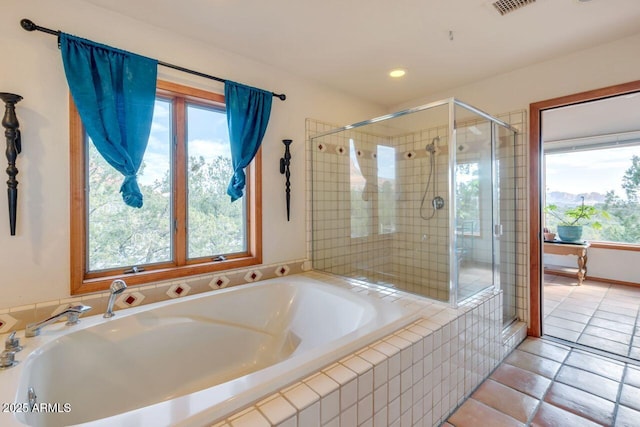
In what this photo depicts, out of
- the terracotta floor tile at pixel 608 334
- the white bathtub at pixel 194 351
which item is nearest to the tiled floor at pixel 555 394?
the terracotta floor tile at pixel 608 334

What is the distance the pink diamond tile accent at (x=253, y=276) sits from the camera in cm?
231

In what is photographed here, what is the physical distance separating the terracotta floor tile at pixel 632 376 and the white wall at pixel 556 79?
202 cm

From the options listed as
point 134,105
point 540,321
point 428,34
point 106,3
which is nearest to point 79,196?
point 134,105

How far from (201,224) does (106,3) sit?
1434mm

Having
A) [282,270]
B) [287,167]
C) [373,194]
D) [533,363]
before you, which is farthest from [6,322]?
[533,363]

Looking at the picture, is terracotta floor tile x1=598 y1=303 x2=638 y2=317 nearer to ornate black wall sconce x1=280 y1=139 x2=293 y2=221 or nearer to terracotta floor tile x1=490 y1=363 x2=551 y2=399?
terracotta floor tile x1=490 y1=363 x2=551 y2=399

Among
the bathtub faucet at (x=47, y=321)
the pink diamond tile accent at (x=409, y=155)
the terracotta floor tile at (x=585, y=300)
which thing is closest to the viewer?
the bathtub faucet at (x=47, y=321)

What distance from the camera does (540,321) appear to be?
2.48m

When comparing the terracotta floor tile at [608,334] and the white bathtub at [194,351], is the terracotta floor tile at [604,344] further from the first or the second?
the white bathtub at [194,351]

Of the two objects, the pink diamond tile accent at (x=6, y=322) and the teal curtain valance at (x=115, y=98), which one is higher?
the teal curtain valance at (x=115, y=98)

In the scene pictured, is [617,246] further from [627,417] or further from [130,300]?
[130,300]

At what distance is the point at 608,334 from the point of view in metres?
2.51

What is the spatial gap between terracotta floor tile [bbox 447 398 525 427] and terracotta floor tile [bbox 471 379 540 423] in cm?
4

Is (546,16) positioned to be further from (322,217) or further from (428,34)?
(322,217)
